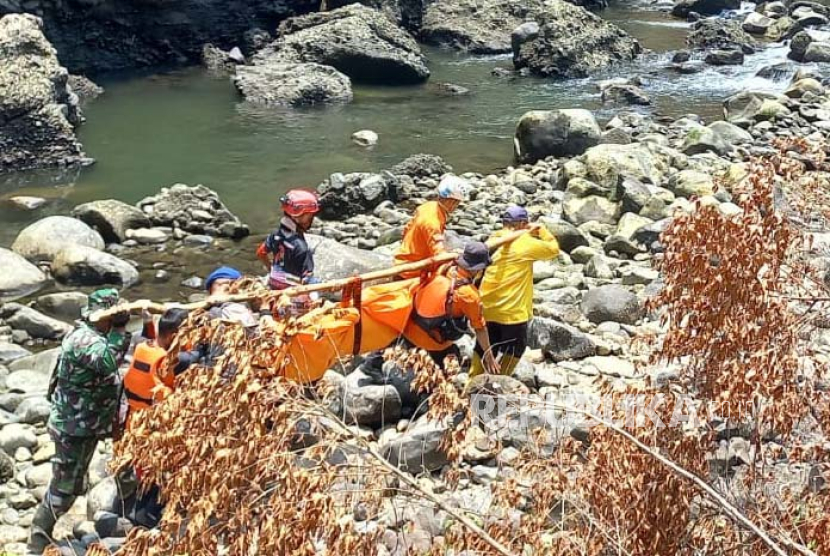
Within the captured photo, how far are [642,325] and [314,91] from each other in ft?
47.7

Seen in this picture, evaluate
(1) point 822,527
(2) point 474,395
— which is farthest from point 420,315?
(1) point 822,527

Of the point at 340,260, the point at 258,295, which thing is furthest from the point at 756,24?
the point at 258,295

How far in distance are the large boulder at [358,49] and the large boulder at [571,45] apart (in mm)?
Answer: 3245

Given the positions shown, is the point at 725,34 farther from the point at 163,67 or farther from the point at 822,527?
the point at 822,527

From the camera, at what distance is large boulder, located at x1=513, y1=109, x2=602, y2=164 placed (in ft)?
56.4

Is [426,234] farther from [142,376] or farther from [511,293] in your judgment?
[142,376]

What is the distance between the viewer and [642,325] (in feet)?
29.0

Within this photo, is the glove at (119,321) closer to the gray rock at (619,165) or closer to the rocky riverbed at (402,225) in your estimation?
the rocky riverbed at (402,225)

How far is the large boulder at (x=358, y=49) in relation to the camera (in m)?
24.1

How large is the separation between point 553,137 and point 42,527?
13123 millimetres

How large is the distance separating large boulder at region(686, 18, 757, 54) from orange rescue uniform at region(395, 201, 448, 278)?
23092 millimetres

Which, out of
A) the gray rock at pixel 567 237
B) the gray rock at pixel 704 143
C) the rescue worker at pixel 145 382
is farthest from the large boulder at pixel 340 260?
the gray rock at pixel 704 143

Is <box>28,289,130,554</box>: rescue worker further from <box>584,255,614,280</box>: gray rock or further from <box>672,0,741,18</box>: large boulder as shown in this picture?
<box>672,0,741,18</box>: large boulder

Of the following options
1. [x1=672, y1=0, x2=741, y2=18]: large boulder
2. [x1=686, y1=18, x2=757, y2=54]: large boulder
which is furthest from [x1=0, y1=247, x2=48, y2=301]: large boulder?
[x1=672, y1=0, x2=741, y2=18]: large boulder
